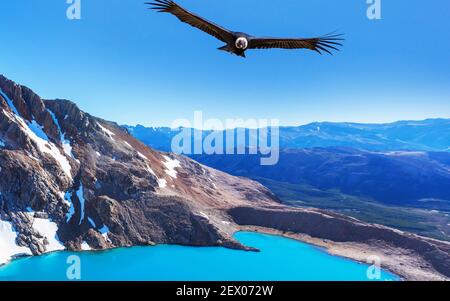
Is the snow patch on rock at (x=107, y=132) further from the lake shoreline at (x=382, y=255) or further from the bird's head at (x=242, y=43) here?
the bird's head at (x=242, y=43)

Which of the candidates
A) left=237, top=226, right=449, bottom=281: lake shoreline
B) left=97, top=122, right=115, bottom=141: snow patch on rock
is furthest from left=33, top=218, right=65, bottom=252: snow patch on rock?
left=237, top=226, right=449, bottom=281: lake shoreline

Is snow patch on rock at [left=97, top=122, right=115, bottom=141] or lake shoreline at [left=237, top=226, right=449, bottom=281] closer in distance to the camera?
lake shoreline at [left=237, top=226, right=449, bottom=281]

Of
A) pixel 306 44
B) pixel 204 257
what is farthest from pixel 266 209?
pixel 306 44

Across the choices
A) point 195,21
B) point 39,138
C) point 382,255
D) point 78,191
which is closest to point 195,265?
point 78,191

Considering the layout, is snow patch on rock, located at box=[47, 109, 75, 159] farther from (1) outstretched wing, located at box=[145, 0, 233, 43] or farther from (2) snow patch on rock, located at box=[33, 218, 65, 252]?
(1) outstretched wing, located at box=[145, 0, 233, 43]

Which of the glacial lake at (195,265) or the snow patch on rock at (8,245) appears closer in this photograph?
the glacial lake at (195,265)

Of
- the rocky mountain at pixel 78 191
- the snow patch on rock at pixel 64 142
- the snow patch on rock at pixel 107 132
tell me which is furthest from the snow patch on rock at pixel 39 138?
the snow patch on rock at pixel 107 132
